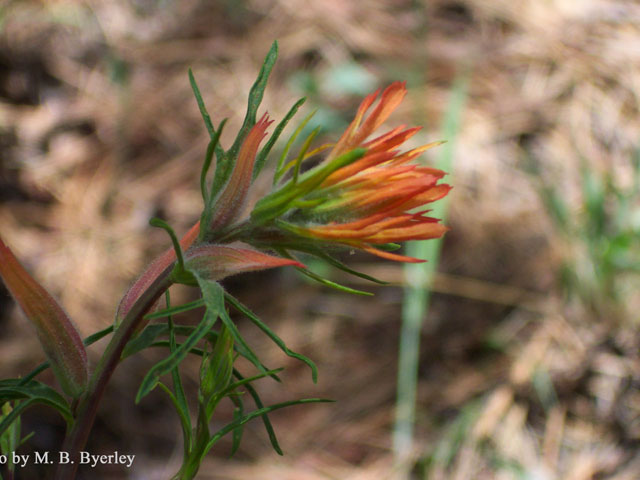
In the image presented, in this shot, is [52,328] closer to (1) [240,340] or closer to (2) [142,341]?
(2) [142,341]

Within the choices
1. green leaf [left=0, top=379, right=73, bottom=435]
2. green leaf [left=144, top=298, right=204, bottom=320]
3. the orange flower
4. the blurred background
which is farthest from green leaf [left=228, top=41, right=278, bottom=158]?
the blurred background

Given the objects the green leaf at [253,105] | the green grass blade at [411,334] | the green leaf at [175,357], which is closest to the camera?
the green leaf at [175,357]

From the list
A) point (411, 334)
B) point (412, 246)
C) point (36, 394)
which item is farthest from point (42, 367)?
point (412, 246)

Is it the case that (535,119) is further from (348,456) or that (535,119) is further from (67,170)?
(67,170)

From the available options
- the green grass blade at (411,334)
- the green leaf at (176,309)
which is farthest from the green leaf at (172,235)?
the green grass blade at (411,334)

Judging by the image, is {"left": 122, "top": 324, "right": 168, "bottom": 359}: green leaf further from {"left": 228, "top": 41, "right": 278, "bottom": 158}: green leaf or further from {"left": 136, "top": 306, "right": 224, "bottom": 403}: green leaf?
{"left": 228, "top": 41, "right": 278, "bottom": 158}: green leaf

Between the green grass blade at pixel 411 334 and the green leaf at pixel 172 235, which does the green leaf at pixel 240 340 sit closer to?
the green leaf at pixel 172 235
